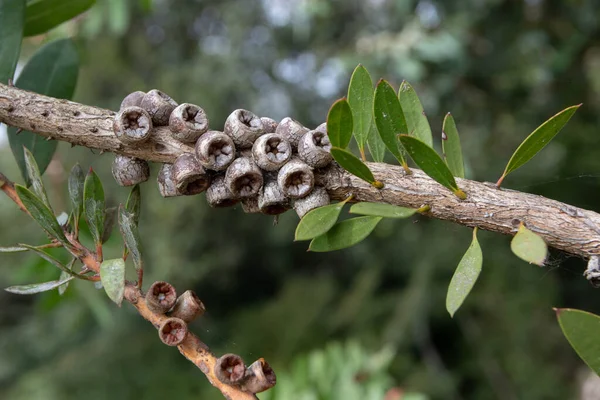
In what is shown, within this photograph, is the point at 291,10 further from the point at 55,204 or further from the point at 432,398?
the point at 432,398

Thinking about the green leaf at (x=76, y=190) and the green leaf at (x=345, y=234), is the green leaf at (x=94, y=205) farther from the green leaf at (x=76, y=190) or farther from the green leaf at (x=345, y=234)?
the green leaf at (x=345, y=234)

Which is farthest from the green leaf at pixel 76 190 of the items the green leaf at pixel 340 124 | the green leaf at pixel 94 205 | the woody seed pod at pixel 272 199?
the green leaf at pixel 340 124

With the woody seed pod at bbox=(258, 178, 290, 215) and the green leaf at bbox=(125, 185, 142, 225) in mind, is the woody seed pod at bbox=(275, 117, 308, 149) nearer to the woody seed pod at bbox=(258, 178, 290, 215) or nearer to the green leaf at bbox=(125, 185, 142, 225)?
the woody seed pod at bbox=(258, 178, 290, 215)

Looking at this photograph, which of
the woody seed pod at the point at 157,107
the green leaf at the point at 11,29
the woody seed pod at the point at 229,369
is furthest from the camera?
the green leaf at the point at 11,29

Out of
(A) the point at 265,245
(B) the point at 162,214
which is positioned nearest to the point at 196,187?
(B) the point at 162,214

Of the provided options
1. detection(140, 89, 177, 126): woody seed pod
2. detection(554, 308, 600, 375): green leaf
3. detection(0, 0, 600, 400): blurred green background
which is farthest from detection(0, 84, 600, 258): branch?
detection(0, 0, 600, 400): blurred green background

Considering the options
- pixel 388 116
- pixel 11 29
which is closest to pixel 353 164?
pixel 388 116
